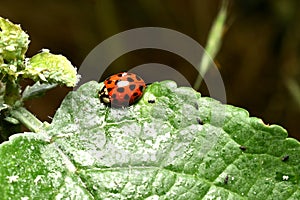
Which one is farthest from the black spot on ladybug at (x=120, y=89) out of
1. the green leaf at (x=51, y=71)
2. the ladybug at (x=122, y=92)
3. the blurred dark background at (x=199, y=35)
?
the blurred dark background at (x=199, y=35)

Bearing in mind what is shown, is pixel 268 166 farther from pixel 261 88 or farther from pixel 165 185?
pixel 261 88

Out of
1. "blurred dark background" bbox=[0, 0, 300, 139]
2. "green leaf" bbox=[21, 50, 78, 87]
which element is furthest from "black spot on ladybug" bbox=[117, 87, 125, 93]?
"blurred dark background" bbox=[0, 0, 300, 139]

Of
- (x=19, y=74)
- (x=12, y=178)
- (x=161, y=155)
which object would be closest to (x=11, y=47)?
(x=19, y=74)

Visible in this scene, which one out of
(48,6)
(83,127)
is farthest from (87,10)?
(83,127)

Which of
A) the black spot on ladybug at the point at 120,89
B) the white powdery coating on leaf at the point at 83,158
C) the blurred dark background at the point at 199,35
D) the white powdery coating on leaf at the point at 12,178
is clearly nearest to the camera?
the white powdery coating on leaf at the point at 12,178

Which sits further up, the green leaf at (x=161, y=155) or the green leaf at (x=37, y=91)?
the green leaf at (x=37, y=91)

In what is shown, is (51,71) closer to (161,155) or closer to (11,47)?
(11,47)

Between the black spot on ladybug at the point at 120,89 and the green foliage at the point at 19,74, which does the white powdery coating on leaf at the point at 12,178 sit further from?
the black spot on ladybug at the point at 120,89
